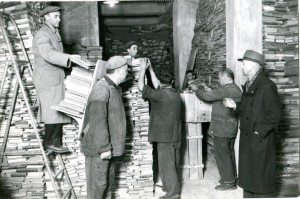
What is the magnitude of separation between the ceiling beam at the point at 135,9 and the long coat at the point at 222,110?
7.80 meters

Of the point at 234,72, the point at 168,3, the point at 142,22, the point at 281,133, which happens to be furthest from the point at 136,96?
the point at 142,22

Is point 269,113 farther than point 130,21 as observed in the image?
No

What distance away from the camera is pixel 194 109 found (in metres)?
6.14

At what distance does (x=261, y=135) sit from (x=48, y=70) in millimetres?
3135

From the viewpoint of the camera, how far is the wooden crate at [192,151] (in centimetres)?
632

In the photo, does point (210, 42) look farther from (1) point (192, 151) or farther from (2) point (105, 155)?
(2) point (105, 155)

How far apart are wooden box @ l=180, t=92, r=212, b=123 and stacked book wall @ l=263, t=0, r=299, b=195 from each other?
4.69 ft

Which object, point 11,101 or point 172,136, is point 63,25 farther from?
point 172,136

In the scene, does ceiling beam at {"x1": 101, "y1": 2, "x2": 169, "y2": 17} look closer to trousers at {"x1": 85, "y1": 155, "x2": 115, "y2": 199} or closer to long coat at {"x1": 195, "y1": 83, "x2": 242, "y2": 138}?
long coat at {"x1": 195, "y1": 83, "x2": 242, "y2": 138}

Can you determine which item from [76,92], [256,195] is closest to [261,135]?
[256,195]

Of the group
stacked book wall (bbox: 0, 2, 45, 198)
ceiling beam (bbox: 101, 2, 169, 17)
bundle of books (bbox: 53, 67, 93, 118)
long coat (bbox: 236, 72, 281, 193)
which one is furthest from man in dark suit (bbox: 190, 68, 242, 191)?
ceiling beam (bbox: 101, 2, 169, 17)

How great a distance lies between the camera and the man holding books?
500 cm

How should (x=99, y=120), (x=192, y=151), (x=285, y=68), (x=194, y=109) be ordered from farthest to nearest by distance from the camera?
(x=192, y=151) < (x=194, y=109) < (x=285, y=68) < (x=99, y=120)

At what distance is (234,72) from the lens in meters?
5.89
